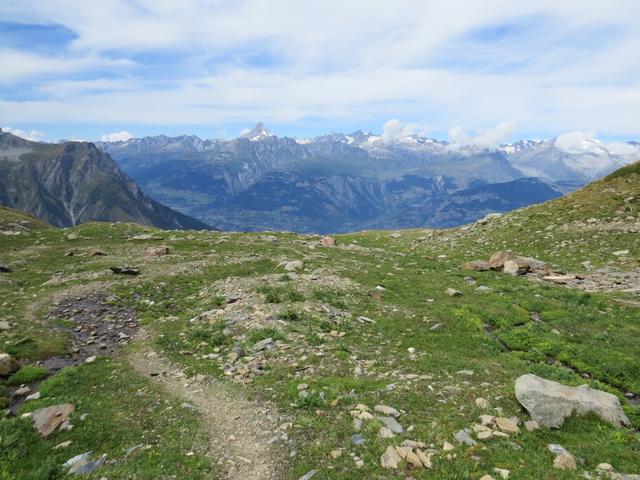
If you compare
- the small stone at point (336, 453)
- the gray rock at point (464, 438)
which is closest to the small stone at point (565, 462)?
the gray rock at point (464, 438)

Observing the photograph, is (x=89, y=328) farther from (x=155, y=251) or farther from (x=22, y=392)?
(x=155, y=251)

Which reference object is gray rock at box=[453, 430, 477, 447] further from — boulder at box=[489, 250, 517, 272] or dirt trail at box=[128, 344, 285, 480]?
boulder at box=[489, 250, 517, 272]

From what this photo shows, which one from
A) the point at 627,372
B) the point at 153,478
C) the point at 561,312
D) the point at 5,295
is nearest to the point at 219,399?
the point at 153,478

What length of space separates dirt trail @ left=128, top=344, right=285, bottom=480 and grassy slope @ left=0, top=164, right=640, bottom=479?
712 millimetres

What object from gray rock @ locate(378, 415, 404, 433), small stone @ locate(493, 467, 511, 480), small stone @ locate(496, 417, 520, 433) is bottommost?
small stone @ locate(496, 417, 520, 433)

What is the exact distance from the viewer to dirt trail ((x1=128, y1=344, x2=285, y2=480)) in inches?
479

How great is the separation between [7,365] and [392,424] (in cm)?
1785

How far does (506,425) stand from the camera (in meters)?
13.2

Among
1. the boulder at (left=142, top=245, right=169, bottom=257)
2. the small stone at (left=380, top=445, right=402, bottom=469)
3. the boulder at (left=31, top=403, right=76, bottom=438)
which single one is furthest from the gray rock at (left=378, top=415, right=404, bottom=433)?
the boulder at (left=142, top=245, right=169, bottom=257)

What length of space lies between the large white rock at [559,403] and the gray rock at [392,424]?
15.2 feet

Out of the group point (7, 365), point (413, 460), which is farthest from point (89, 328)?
point (413, 460)

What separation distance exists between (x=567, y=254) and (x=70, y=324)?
151ft

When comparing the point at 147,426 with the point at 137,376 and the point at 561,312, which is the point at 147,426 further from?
the point at 561,312

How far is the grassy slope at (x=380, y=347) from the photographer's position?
12.5m
